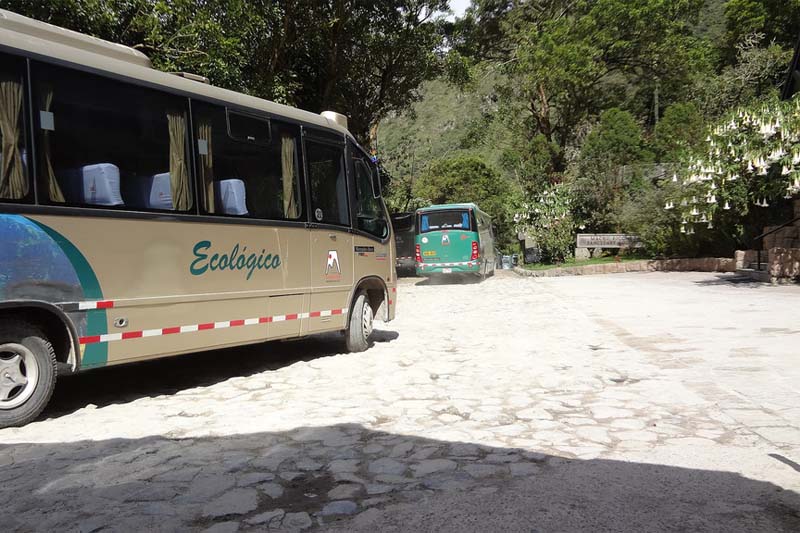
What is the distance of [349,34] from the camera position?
1852 centimetres

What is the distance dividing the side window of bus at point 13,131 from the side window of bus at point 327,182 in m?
3.28

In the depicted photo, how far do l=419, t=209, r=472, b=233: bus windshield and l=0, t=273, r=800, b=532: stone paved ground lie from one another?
14.1 m

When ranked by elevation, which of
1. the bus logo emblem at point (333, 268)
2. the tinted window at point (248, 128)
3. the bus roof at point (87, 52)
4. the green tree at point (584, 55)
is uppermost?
the green tree at point (584, 55)

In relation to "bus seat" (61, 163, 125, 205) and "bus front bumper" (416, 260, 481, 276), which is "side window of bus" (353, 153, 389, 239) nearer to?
"bus seat" (61, 163, 125, 205)

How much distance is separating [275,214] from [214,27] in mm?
6286

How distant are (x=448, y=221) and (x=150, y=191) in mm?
17489

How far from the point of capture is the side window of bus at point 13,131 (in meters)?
4.71

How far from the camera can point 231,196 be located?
654cm

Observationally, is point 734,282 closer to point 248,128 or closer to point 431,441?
Answer: point 248,128

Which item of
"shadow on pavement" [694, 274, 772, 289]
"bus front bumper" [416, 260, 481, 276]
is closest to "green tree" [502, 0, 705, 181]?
"bus front bumper" [416, 260, 481, 276]

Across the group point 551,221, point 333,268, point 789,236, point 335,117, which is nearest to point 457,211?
point 551,221

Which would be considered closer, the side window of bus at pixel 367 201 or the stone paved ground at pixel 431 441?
the stone paved ground at pixel 431 441

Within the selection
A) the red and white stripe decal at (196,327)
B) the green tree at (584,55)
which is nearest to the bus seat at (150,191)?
the red and white stripe decal at (196,327)

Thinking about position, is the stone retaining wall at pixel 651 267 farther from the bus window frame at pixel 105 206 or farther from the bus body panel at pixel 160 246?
the bus window frame at pixel 105 206
